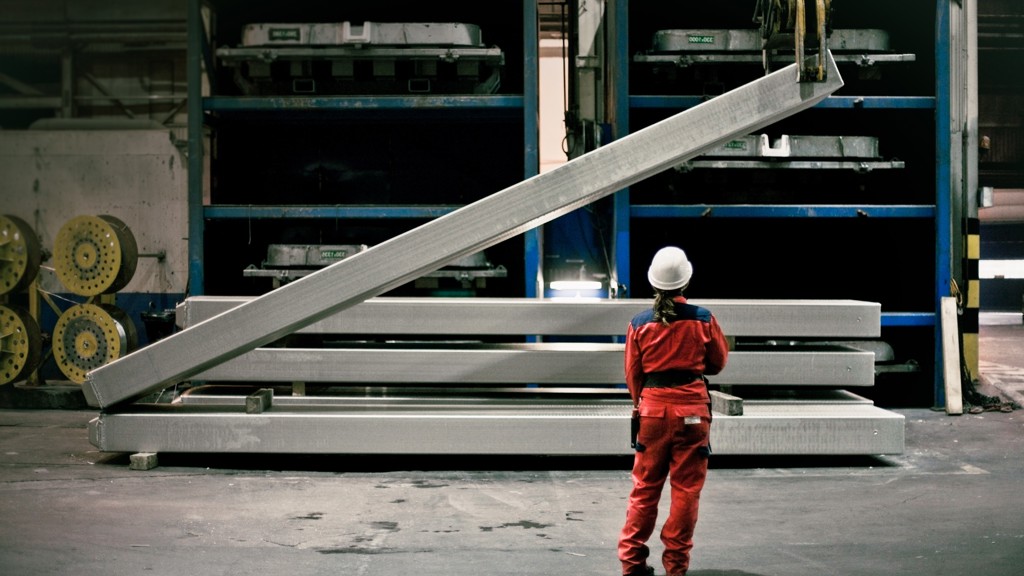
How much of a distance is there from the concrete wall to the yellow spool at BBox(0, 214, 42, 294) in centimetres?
157

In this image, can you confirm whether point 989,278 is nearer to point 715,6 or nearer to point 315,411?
point 715,6

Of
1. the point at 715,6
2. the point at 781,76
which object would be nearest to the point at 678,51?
the point at 715,6

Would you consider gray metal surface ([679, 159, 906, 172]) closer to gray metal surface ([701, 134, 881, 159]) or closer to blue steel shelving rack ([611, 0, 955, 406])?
gray metal surface ([701, 134, 881, 159])

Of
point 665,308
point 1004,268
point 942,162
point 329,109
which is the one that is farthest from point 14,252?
point 1004,268

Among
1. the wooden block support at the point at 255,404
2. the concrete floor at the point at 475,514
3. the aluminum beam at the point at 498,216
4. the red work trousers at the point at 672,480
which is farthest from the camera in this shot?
the wooden block support at the point at 255,404

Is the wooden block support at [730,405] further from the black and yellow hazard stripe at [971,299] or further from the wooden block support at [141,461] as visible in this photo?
the black and yellow hazard stripe at [971,299]

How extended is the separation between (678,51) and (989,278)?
17072 mm

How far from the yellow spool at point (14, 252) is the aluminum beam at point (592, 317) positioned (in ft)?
11.6

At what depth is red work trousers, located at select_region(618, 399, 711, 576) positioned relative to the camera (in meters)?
3.91

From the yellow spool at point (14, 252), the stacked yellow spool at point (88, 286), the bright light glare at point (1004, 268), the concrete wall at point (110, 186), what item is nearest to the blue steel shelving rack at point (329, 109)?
the stacked yellow spool at point (88, 286)

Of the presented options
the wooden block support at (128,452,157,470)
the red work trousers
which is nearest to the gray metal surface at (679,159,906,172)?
the red work trousers

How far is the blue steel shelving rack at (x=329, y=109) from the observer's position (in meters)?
8.00

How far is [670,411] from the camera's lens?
3.97 metres

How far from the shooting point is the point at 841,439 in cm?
612
